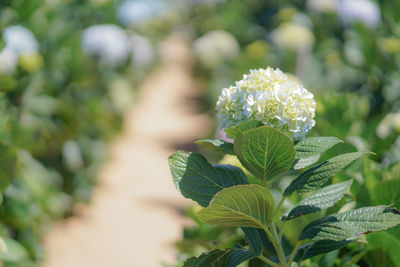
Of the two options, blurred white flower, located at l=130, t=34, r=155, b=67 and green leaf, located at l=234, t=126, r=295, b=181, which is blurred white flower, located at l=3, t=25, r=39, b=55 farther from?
blurred white flower, located at l=130, t=34, r=155, b=67

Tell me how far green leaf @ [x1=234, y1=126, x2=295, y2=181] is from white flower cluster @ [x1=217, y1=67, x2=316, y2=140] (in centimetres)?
7

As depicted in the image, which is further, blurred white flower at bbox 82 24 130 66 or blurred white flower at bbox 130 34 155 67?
blurred white flower at bbox 130 34 155 67

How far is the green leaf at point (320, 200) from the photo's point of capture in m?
0.92

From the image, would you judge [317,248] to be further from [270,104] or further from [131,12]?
[131,12]

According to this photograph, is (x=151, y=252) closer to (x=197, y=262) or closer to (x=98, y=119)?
(x=98, y=119)

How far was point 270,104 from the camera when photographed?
0.91 metres

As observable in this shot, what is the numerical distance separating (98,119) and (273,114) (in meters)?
2.92

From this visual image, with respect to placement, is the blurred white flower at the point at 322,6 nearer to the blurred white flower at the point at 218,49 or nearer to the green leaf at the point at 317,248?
the blurred white flower at the point at 218,49

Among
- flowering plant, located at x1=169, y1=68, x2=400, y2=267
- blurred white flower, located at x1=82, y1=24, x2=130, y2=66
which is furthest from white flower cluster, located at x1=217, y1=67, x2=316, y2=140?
blurred white flower, located at x1=82, y1=24, x2=130, y2=66

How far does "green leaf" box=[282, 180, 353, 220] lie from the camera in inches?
36.0

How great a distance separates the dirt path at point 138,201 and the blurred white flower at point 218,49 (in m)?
0.58

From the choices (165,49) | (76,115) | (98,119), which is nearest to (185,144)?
(98,119)

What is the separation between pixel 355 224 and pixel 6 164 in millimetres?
898

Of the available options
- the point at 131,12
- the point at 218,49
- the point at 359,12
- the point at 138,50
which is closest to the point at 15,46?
the point at 359,12
